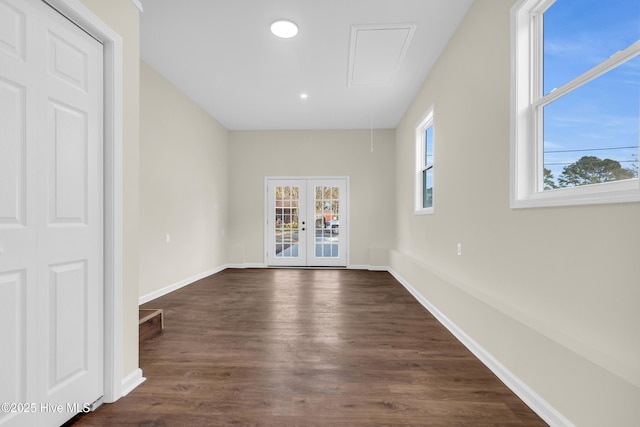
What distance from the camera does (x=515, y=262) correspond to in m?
2.00

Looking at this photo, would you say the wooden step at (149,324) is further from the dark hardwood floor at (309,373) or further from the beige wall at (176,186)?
the beige wall at (176,186)

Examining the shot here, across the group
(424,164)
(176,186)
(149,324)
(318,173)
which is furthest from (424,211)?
(176,186)

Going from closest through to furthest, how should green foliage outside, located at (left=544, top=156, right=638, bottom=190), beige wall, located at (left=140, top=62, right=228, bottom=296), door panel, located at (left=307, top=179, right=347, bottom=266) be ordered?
green foliage outside, located at (left=544, top=156, right=638, bottom=190) → beige wall, located at (left=140, top=62, right=228, bottom=296) → door panel, located at (left=307, top=179, right=347, bottom=266)

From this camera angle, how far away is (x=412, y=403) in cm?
176

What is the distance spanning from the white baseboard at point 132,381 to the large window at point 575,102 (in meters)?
2.63

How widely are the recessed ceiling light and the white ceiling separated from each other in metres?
0.06

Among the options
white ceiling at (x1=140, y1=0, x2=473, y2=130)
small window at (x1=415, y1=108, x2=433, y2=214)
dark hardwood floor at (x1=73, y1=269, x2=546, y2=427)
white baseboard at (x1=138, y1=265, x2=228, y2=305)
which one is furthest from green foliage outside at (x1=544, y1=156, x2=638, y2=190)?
white baseboard at (x1=138, y1=265, x2=228, y2=305)

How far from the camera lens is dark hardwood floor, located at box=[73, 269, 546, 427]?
164 cm

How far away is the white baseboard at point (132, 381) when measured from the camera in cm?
183

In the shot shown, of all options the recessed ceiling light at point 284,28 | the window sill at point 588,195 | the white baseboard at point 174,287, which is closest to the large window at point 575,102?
the window sill at point 588,195

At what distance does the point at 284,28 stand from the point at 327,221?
4151 mm

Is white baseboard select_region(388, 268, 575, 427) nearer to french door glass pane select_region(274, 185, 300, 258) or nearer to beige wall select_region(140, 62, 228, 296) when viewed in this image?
beige wall select_region(140, 62, 228, 296)

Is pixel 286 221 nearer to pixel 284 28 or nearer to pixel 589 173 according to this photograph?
pixel 284 28

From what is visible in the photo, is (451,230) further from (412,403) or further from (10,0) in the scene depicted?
(10,0)
